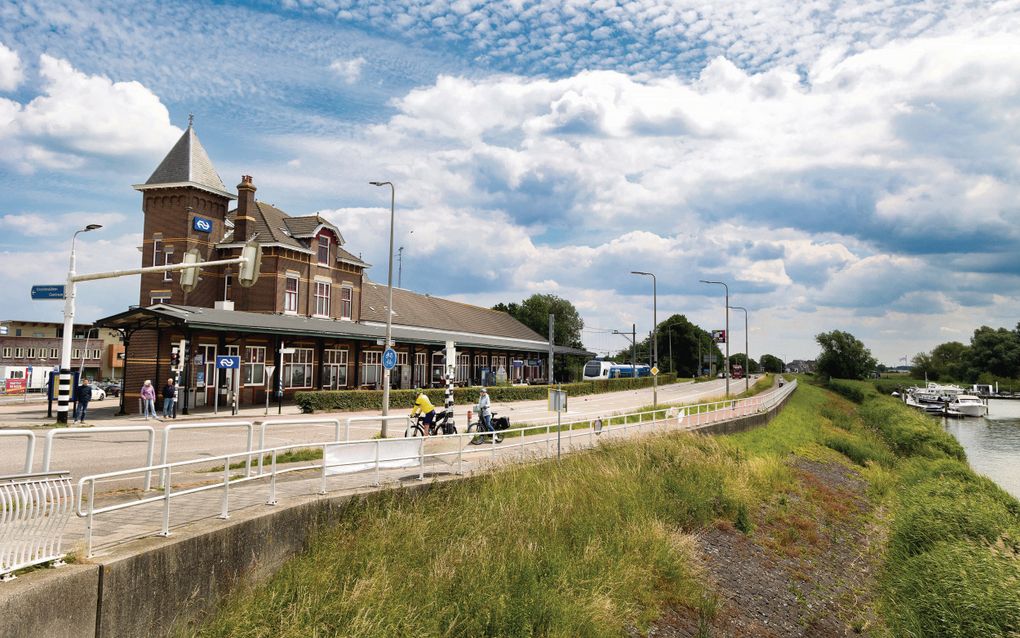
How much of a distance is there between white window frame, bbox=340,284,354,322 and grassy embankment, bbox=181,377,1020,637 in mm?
30362

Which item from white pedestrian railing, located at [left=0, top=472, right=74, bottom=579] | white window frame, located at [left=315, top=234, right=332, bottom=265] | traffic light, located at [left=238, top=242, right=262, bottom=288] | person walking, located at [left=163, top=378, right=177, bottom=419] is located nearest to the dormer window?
white window frame, located at [left=315, top=234, right=332, bottom=265]

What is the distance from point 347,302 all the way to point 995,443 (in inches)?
1795

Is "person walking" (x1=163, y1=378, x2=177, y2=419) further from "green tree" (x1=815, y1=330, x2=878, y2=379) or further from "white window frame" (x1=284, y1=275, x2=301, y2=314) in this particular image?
"green tree" (x1=815, y1=330, x2=878, y2=379)

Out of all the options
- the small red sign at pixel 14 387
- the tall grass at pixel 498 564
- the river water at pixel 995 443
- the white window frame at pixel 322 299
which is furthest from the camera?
the small red sign at pixel 14 387

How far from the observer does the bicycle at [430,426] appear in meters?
18.1

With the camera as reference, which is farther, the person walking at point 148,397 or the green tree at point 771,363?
the green tree at point 771,363

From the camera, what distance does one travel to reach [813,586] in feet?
48.5

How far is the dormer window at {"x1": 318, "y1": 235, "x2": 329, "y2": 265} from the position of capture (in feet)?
144

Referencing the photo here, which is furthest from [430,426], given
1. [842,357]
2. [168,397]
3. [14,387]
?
[842,357]

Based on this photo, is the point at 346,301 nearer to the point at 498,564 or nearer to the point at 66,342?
the point at 66,342

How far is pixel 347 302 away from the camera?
46.8 m

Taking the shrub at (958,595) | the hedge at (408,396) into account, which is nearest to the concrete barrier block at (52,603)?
the shrub at (958,595)

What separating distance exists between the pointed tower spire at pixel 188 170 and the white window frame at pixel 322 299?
7.53m

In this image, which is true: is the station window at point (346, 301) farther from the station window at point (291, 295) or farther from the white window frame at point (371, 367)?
the station window at point (291, 295)
